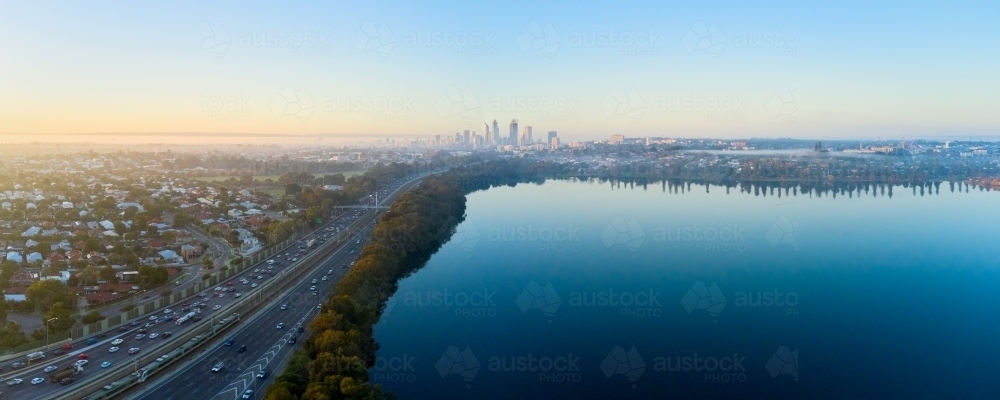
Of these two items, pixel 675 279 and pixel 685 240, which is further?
pixel 685 240

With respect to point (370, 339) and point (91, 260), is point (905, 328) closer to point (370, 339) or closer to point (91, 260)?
point (370, 339)

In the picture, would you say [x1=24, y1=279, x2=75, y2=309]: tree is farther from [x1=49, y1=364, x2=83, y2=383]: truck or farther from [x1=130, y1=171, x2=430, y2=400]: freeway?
[x1=130, y1=171, x2=430, y2=400]: freeway

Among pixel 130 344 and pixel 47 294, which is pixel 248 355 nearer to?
pixel 130 344

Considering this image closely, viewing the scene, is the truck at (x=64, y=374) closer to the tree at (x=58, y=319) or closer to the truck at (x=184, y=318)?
the tree at (x=58, y=319)

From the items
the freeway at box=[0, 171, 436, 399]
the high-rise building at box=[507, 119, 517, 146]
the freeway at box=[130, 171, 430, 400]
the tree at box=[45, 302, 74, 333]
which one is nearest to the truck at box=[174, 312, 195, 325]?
the freeway at box=[0, 171, 436, 399]

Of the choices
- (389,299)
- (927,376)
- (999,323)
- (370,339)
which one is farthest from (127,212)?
(999,323)

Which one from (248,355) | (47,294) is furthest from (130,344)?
(47,294)
